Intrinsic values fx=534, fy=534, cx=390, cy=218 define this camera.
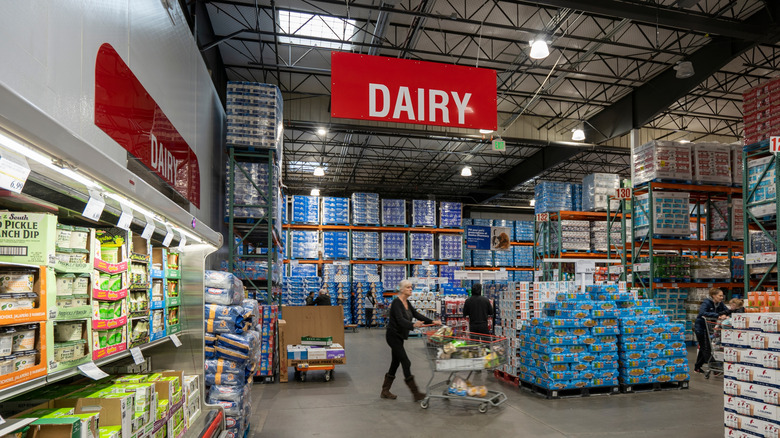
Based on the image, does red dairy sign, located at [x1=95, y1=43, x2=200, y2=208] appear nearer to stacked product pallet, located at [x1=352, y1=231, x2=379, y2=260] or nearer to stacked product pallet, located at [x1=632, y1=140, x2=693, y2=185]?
stacked product pallet, located at [x1=632, y1=140, x2=693, y2=185]

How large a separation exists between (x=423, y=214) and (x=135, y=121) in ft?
55.3

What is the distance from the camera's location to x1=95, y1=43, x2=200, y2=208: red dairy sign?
4641 mm

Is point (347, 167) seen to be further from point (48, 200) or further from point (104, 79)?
point (48, 200)

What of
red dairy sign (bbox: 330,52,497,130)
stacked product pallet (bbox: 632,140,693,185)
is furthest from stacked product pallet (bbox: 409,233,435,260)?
red dairy sign (bbox: 330,52,497,130)

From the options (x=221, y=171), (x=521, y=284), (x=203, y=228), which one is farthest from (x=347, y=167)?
(x=203, y=228)

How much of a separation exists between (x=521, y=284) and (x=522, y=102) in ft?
37.8

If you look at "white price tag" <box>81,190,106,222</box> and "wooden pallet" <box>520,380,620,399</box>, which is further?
"wooden pallet" <box>520,380,620,399</box>

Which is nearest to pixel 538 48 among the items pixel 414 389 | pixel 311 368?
pixel 414 389

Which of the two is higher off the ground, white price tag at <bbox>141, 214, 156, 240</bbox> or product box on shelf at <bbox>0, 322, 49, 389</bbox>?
white price tag at <bbox>141, 214, 156, 240</bbox>

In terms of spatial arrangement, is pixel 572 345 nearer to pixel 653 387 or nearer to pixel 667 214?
pixel 653 387

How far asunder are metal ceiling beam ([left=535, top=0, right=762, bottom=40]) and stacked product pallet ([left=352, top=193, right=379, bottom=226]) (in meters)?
12.1

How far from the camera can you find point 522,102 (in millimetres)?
18734

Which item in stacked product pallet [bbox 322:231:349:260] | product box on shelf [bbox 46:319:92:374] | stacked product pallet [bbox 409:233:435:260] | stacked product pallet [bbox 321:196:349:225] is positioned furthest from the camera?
stacked product pallet [bbox 409:233:435:260]

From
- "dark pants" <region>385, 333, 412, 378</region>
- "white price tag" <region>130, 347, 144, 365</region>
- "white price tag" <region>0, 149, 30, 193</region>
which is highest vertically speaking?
"white price tag" <region>0, 149, 30, 193</region>
